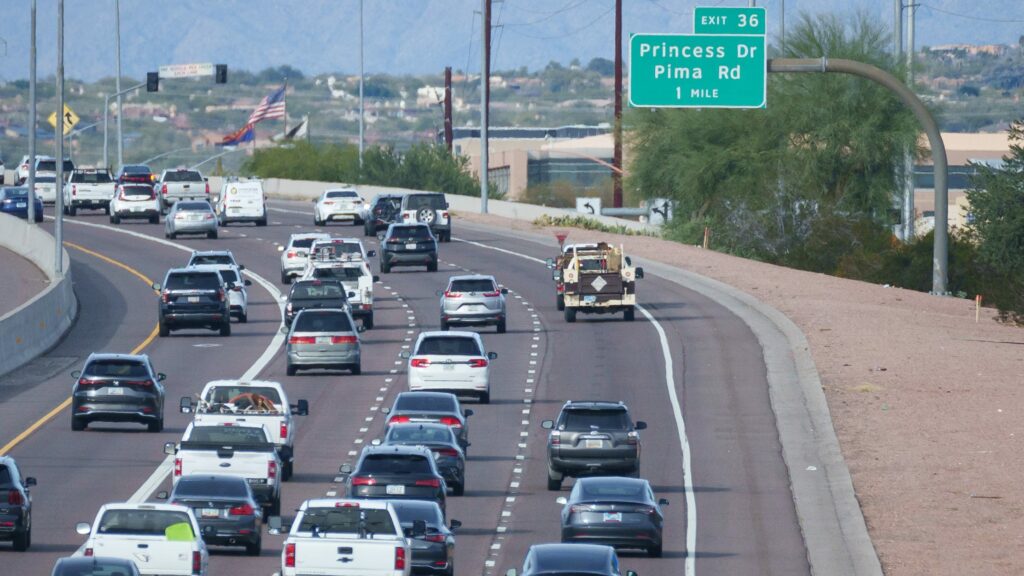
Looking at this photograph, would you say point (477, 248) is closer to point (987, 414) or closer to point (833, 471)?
point (987, 414)

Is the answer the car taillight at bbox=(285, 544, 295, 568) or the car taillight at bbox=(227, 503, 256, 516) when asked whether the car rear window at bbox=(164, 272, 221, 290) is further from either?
the car taillight at bbox=(285, 544, 295, 568)

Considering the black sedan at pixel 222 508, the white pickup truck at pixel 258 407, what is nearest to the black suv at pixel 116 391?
the white pickup truck at pixel 258 407

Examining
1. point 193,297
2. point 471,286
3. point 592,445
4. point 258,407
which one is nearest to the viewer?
point 592,445

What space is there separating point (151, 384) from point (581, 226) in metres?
50.4

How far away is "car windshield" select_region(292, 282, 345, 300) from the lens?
52.8 metres

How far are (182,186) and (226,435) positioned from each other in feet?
201

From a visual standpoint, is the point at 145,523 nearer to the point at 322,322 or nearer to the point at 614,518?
the point at 614,518

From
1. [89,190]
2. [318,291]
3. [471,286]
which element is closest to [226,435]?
[318,291]

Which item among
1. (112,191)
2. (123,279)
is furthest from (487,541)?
(112,191)

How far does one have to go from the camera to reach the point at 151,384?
3759 centimetres

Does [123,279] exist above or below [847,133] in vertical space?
below

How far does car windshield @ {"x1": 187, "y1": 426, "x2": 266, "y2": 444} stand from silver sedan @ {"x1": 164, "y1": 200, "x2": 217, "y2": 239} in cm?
4807

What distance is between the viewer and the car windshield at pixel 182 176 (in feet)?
292

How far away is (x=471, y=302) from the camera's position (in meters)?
52.7
